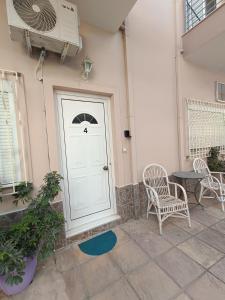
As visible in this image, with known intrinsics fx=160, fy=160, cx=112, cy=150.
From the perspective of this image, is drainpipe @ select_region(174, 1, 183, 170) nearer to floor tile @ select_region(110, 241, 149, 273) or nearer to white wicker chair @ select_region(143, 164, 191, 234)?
white wicker chair @ select_region(143, 164, 191, 234)

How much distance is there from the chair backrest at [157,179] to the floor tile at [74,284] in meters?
1.66

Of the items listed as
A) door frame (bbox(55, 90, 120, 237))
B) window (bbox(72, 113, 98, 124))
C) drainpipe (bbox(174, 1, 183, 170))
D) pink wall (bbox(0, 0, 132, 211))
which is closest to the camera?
pink wall (bbox(0, 0, 132, 211))

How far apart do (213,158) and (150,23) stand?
3029 mm

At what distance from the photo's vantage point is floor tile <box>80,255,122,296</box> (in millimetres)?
1527

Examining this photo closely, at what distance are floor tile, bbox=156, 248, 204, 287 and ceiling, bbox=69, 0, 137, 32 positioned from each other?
308 cm

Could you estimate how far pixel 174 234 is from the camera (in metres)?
2.22

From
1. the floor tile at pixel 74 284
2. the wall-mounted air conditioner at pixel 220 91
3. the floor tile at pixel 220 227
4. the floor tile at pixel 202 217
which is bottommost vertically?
the floor tile at pixel 74 284

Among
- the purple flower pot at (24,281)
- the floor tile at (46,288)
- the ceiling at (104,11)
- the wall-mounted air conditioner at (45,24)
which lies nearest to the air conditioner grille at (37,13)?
the wall-mounted air conditioner at (45,24)

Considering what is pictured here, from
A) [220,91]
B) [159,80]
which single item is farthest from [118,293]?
[220,91]

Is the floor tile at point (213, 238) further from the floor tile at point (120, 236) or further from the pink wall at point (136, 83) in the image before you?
the pink wall at point (136, 83)

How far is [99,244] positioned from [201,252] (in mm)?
1245

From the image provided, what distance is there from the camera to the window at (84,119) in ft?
7.67

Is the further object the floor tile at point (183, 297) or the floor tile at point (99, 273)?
the floor tile at point (99, 273)

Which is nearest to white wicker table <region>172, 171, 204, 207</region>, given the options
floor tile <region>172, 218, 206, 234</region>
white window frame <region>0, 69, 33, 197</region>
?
floor tile <region>172, 218, 206, 234</region>
